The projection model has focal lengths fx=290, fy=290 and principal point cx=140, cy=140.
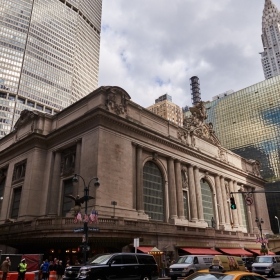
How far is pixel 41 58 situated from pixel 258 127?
82221 mm

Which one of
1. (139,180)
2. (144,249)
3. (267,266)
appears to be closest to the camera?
(267,266)

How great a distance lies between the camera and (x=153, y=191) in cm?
3950

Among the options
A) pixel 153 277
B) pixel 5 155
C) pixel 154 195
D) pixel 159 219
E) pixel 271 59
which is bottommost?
pixel 153 277

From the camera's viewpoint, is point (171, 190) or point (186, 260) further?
point (171, 190)

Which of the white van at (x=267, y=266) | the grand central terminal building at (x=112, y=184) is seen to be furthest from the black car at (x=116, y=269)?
the white van at (x=267, y=266)

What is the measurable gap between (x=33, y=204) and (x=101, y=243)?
15.8 m

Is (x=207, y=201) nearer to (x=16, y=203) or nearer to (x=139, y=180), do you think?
(x=139, y=180)

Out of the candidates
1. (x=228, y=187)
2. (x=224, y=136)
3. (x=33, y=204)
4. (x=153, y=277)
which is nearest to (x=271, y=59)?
(x=224, y=136)

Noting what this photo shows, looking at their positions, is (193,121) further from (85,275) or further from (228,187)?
(85,275)

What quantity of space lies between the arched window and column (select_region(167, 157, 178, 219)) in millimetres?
9519

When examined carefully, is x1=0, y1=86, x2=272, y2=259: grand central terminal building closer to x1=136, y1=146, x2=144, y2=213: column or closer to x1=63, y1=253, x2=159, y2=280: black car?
x1=136, y1=146, x2=144, y2=213: column

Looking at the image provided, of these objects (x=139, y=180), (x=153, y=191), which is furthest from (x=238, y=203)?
(x=139, y=180)

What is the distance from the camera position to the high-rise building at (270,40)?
160 metres

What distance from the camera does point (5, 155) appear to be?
46625 mm
